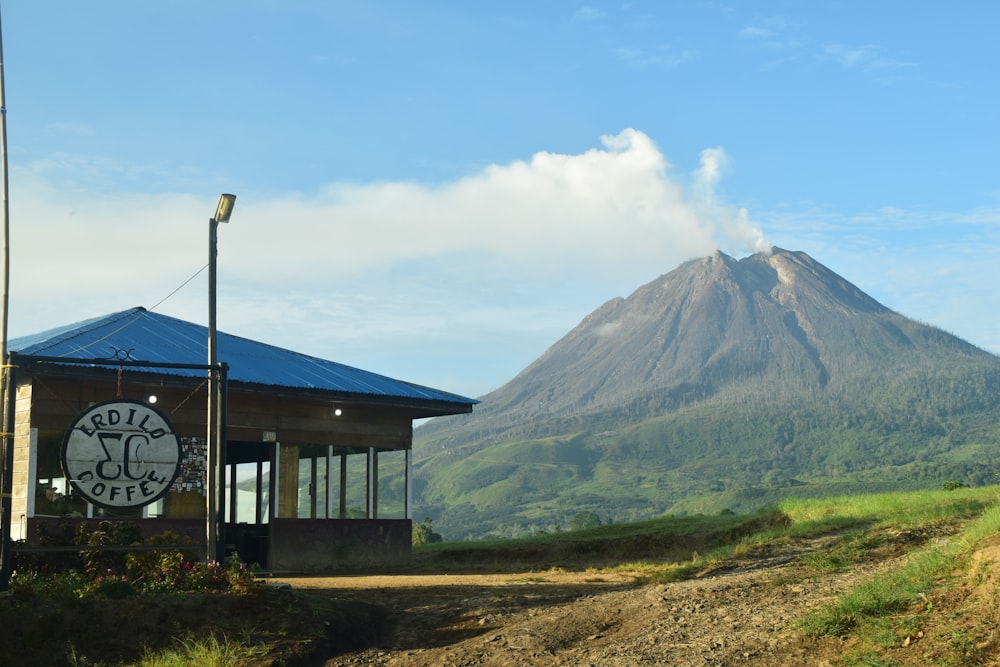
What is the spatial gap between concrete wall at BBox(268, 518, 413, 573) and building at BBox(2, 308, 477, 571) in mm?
27

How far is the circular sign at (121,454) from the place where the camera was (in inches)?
620

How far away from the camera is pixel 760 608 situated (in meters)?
14.1

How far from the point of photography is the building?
74.8 feet

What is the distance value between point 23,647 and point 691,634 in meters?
8.09

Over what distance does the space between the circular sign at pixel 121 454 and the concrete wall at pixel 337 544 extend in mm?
10457

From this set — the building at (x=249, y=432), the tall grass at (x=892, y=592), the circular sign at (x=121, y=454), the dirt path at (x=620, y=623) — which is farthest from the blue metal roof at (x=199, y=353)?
the tall grass at (x=892, y=592)

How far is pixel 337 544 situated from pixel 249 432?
141 inches

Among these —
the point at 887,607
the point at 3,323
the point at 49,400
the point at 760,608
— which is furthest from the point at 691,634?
the point at 49,400

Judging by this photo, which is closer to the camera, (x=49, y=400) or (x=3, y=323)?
(x=3, y=323)

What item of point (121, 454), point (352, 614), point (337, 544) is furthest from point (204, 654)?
point (337, 544)

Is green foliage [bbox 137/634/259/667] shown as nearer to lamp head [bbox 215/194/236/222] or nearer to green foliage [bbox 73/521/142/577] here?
green foliage [bbox 73/521/142/577]

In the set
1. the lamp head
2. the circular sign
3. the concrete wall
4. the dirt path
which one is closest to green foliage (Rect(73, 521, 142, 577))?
the circular sign

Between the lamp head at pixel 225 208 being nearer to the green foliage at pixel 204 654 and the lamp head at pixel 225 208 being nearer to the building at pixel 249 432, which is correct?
the building at pixel 249 432

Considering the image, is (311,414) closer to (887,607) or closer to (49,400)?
(49,400)
